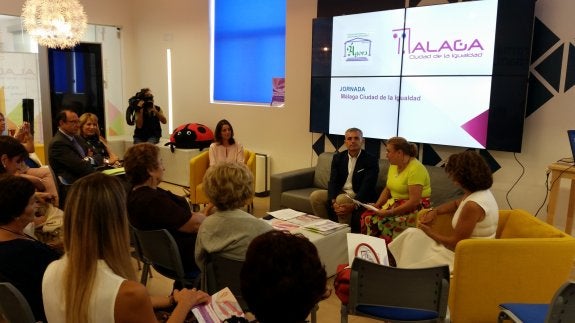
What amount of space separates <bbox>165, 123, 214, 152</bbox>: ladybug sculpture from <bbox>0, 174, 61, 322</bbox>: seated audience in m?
4.60

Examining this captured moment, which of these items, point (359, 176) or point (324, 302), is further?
point (359, 176)

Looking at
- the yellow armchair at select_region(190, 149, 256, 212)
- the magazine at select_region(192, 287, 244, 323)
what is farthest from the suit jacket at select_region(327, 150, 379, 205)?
the magazine at select_region(192, 287, 244, 323)

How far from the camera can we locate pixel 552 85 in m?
3.79

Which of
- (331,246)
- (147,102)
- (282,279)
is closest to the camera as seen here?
(282,279)

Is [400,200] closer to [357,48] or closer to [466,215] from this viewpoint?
[466,215]

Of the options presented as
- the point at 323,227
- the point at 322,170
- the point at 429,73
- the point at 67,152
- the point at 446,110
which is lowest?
the point at 323,227

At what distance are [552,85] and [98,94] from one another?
6860 mm

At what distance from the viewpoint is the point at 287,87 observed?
577 cm

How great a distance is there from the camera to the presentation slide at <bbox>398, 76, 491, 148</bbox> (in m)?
4.07

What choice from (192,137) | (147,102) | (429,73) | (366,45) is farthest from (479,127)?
(147,102)

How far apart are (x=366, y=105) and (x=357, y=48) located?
0.62m

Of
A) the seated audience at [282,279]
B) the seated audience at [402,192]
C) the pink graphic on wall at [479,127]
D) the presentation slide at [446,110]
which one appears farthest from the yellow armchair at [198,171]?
the seated audience at [282,279]

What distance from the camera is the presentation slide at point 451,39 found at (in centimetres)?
395

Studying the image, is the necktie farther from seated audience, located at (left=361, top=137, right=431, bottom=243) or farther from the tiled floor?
seated audience, located at (left=361, top=137, right=431, bottom=243)
